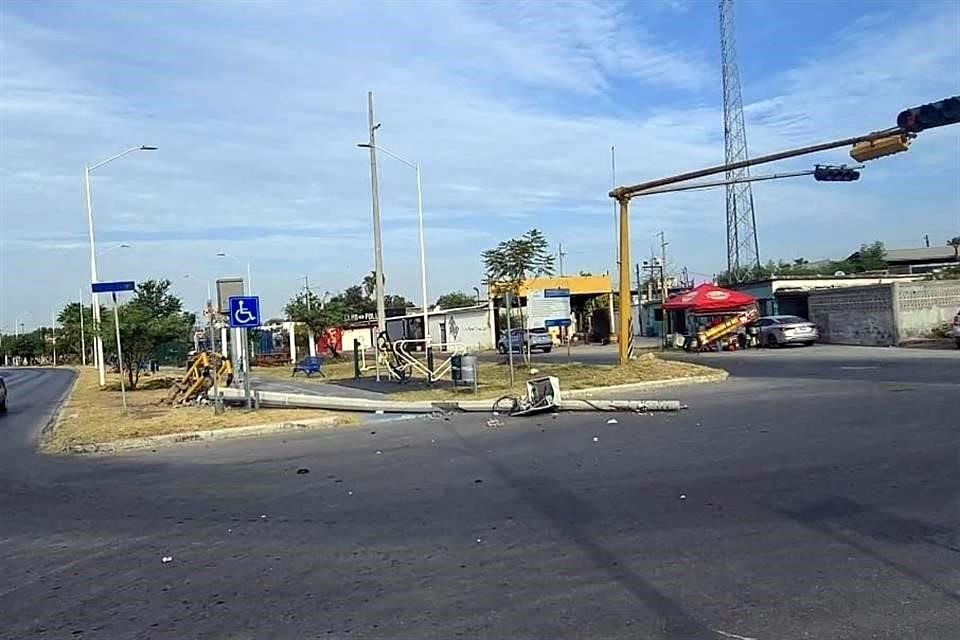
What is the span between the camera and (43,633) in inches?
225

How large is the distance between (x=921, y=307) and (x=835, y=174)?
18732mm

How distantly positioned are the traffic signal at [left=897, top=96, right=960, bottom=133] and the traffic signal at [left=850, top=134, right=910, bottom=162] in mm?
1353

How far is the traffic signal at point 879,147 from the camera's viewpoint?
1805 cm

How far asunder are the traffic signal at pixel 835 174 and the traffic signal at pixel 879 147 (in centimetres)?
160

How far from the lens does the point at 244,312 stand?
20.1 m

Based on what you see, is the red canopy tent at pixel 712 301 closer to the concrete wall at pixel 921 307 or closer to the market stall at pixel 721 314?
the market stall at pixel 721 314

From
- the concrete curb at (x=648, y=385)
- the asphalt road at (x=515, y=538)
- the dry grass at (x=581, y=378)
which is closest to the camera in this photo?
the asphalt road at (x=515, y=538)

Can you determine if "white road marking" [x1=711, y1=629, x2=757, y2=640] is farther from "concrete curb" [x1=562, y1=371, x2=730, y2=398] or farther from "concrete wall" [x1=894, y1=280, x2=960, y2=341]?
"concrete wall" [x1=894, y1=280, x2=960, y2=341]

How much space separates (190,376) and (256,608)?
62.1ft

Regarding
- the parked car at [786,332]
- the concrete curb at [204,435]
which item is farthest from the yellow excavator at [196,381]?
the parked car at [786,332]

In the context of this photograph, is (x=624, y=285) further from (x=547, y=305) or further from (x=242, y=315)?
(x=547, y=305)

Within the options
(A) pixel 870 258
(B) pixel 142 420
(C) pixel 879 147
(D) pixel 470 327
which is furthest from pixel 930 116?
(A) pixel 870 258

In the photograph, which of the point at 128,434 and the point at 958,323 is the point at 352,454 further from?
the point at 958,323

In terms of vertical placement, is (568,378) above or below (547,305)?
below
